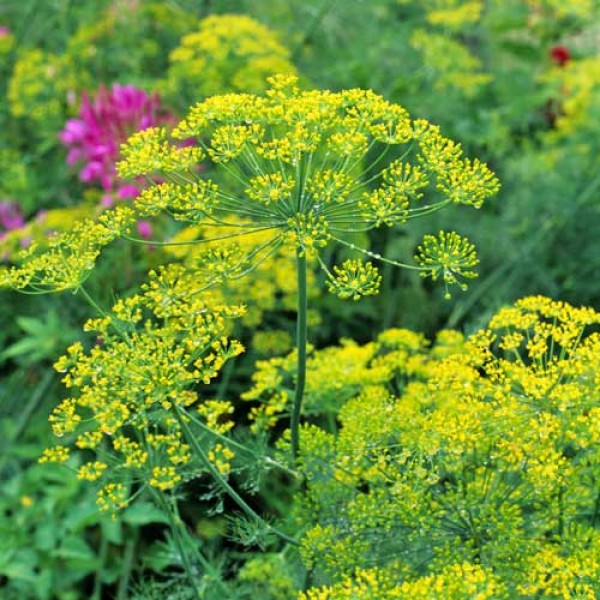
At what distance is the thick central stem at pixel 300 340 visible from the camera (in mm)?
1693

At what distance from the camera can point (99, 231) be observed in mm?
1685

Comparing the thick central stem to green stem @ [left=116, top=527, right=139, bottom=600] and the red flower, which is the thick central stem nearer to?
green stem @ [left=116, top=527, right=139, bottom=600]

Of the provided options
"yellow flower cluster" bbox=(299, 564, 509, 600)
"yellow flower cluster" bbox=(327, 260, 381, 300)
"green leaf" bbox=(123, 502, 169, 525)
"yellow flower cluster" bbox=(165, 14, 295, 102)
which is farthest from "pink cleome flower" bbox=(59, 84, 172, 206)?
"yellow flower cluster" bbox=(299, 564, 509, 600)

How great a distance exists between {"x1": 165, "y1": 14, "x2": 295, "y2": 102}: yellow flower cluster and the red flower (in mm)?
1952

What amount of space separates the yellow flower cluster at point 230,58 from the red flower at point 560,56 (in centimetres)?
195

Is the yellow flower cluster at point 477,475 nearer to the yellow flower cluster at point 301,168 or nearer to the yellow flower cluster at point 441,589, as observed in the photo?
the yellow flower cluster at point 441,589

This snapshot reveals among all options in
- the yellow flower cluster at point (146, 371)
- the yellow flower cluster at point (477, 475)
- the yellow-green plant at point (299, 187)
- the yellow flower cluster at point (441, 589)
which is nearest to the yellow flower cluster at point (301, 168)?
the yellow-green plant at point (299, 187)

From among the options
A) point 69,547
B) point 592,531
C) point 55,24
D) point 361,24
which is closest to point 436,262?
point 592,531

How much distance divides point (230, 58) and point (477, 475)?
1.93 m

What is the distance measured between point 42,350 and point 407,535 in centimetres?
182

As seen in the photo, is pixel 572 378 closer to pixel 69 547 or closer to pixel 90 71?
pixel 69 547

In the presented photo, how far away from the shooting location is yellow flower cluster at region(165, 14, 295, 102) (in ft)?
10.6

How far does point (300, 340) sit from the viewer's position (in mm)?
1772

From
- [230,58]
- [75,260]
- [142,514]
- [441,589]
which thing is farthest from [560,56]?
[441,589]
